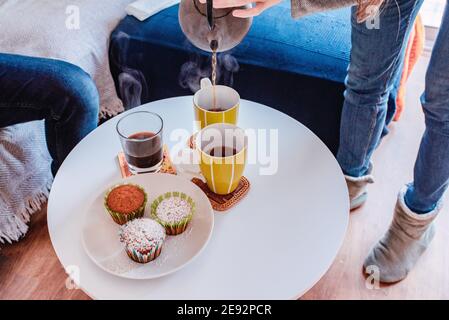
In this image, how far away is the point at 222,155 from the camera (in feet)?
3.14

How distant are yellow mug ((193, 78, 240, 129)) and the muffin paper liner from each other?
30cm

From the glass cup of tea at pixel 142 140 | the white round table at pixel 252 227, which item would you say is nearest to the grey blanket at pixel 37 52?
the white round table at pixel 252 227

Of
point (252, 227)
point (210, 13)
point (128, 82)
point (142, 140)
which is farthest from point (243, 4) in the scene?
point (128, 82)

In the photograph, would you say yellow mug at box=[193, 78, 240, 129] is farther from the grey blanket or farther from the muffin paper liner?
the grey blanket

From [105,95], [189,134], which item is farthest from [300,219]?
[105,95]

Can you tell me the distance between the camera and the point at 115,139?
1103mm

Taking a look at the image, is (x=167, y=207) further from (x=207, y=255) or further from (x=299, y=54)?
(x=299, y=54)

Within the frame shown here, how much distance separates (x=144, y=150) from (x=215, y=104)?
20cm

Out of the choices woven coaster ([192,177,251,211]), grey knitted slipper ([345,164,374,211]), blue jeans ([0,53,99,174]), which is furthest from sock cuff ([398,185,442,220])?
blue jeans ([0,53,99,174])

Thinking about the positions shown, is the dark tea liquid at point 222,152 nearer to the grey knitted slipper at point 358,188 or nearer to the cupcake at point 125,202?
the cupcake at point 125,202

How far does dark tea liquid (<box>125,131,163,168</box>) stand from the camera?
0.97 metres

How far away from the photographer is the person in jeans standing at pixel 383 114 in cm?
98

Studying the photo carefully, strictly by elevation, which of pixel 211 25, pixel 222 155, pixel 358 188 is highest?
pixel 211 25

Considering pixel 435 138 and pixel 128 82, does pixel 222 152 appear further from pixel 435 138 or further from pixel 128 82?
pixel 128 82
